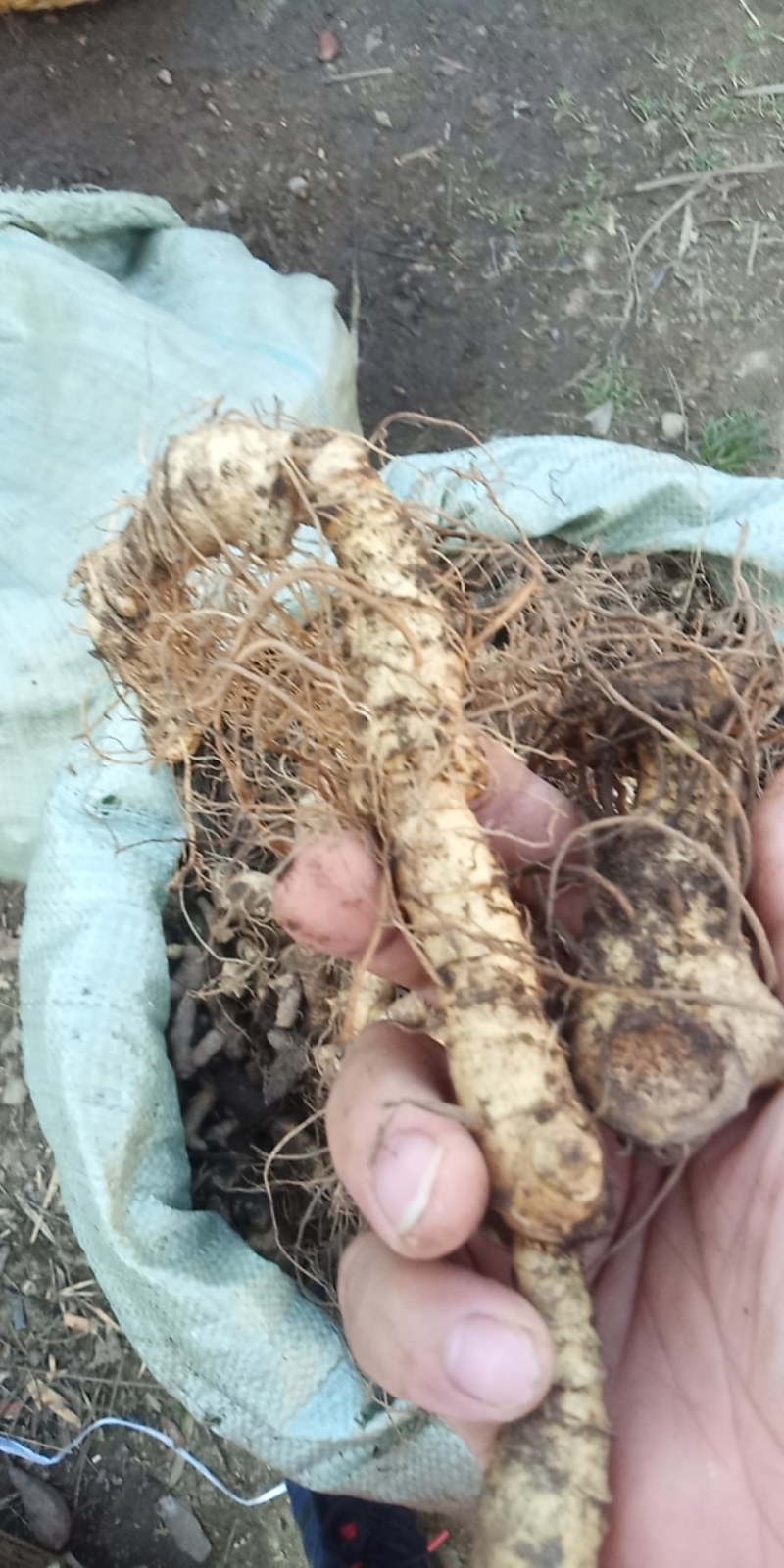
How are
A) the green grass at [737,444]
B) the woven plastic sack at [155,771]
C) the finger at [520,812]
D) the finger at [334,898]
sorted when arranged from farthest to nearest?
the green grass at [737,444] < the woven plastic sack at [155,771] < the finger at [520,812] < the finger at [334,898]

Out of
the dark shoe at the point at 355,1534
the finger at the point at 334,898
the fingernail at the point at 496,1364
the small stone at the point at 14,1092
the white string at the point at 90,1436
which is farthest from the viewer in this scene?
the small stone at the point at 14,1092

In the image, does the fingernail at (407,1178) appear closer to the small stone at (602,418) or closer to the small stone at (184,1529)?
the small stone at (184,1529)

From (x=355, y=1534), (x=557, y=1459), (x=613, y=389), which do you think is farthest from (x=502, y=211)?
(x=355, y=1534)

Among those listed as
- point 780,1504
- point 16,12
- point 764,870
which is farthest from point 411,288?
point 780,1504

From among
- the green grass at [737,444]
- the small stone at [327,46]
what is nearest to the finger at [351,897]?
the green grass at [737,444]

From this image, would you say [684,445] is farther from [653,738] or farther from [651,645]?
[653,738]

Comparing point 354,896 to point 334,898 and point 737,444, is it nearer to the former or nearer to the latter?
point 334,898

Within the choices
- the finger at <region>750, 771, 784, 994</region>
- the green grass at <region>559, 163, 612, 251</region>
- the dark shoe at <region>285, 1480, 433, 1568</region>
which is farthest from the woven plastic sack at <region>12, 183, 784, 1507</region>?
the green grass at <region>559, 163, 612, 251</region>

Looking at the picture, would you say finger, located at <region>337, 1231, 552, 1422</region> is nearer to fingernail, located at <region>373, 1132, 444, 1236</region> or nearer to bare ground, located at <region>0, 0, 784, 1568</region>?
fingernail, located at <region>373, 1132, 444, 1236</region>
